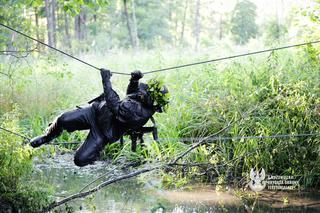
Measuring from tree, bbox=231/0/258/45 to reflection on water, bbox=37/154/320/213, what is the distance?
65.5 feet

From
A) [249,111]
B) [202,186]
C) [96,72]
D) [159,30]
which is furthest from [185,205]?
[159,30]

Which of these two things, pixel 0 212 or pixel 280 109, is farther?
pixel 280 109

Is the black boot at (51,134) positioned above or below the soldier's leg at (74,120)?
below

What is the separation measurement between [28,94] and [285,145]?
5372 mm

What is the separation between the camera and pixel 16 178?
5.52 meters

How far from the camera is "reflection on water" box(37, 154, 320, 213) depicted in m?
6.41

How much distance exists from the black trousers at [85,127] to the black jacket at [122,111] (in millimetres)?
52

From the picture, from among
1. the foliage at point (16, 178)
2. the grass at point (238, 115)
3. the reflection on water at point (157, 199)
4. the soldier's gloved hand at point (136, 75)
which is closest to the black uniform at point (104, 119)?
the soldier's gloved hand at point (136, 75)

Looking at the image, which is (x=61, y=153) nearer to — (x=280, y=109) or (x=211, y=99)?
(x=211, y=99)

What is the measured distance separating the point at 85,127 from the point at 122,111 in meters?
0.39

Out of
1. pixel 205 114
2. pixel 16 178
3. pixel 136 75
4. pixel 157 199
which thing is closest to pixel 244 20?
pixel 205 114

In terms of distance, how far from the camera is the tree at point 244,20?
26531mm

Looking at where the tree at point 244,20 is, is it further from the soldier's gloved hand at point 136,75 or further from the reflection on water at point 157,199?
the soldier's gloved hand at point 136,75

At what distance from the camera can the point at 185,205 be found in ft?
21.6
